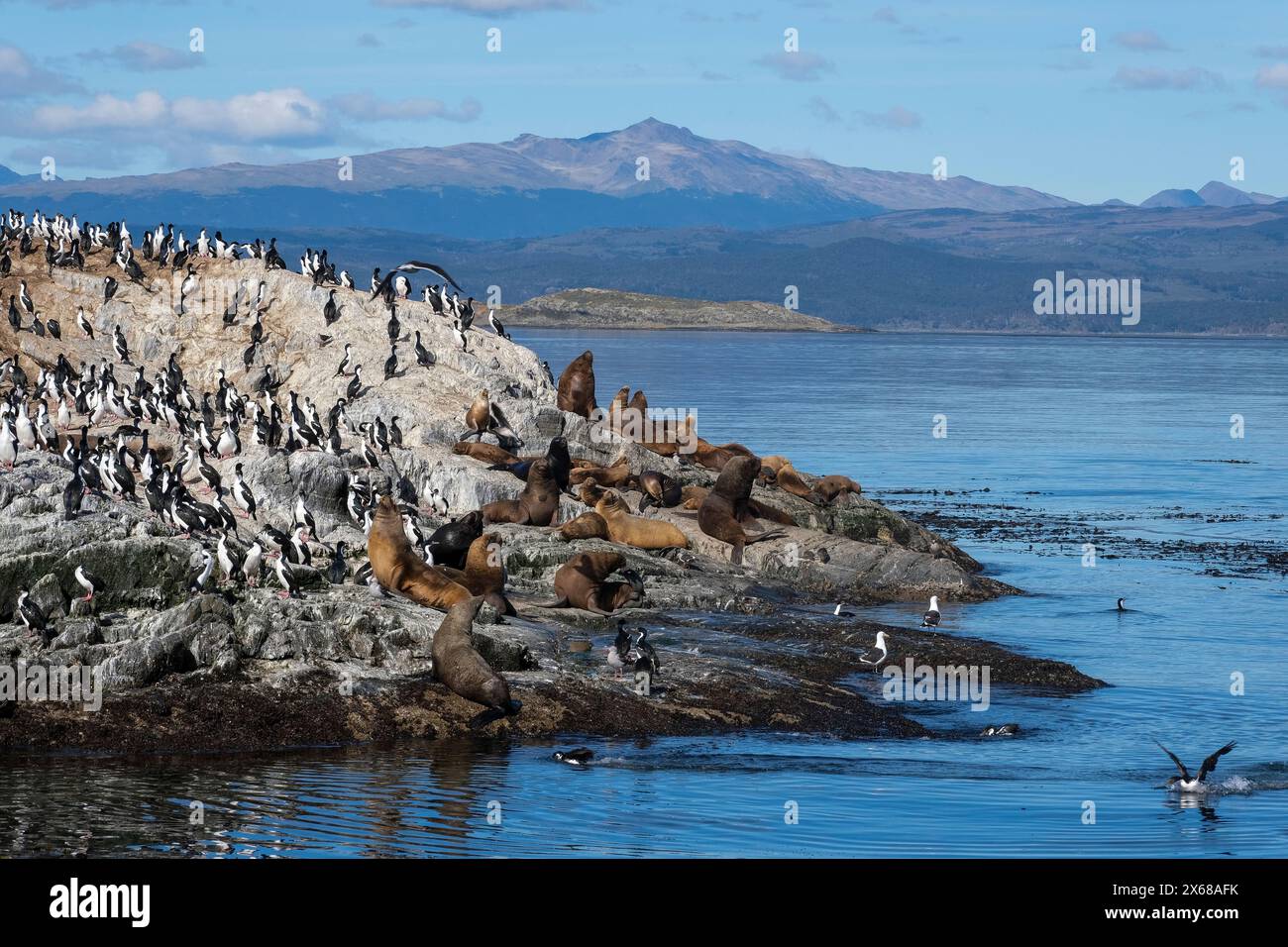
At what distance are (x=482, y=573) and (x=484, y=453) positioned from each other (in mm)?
7061

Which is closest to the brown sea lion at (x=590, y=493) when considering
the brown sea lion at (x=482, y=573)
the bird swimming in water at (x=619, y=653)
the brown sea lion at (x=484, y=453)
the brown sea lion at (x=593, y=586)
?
the brown sea lion at (x=484, y=453)

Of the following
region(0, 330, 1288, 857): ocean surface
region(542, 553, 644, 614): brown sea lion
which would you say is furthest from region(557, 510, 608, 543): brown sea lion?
region(0, 330, 1288, 857): ocean surface

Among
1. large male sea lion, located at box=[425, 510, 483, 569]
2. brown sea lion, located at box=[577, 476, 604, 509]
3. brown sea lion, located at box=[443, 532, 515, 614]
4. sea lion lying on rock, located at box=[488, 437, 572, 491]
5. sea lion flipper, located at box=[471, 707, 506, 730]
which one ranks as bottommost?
sea lion flipper, located at box=[471, 707, 506, 730]

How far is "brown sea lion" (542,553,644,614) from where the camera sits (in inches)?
850

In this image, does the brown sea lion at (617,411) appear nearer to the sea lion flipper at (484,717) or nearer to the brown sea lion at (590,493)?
the brown sea lion at (590,493)

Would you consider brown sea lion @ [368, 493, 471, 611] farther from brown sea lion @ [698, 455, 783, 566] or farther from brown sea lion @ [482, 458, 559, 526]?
brown sea lion @ [698, 455, 783, 566]

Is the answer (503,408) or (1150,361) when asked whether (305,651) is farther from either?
(1150,361)

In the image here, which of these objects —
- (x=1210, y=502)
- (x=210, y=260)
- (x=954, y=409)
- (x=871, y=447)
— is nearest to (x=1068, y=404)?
(x=954, y=409)

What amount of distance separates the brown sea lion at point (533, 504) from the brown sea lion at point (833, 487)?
22.4 feet

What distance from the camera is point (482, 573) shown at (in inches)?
810

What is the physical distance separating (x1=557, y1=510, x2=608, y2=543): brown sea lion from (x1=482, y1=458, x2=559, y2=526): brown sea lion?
0.52 meters

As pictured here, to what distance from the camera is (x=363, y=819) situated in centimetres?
1364

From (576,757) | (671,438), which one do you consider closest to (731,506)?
(671,438)

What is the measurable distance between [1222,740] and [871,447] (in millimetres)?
37713
